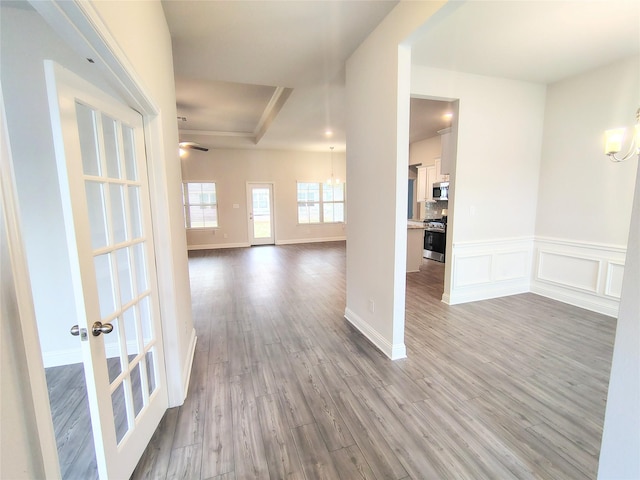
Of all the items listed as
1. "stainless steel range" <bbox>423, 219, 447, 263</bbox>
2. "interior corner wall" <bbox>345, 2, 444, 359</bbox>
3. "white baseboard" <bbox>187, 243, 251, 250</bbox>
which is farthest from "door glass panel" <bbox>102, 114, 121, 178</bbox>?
"white baseboard" <bbox>187, 243, 251, 250</bbox>

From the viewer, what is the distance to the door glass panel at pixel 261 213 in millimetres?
9000

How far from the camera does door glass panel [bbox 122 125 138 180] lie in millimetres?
1581

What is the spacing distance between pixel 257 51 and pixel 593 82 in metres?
3.84

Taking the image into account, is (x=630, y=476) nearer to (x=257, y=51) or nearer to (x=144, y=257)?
(x=144, y=257)

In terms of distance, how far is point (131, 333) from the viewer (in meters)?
1.59

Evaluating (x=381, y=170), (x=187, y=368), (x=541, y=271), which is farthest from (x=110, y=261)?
(x=541, y=271)

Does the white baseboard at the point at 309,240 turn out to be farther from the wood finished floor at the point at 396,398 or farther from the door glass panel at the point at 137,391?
the door glass panel at the point at 137,391

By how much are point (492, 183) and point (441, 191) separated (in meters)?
2.76

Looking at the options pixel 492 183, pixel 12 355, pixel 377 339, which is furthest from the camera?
pixel 492 183

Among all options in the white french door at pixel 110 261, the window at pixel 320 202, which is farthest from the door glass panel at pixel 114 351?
the window at pixel 320 202

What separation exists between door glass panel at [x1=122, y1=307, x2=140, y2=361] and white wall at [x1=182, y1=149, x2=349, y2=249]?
7.25m

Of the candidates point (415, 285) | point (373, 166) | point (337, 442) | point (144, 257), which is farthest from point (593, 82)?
point (144, 257)

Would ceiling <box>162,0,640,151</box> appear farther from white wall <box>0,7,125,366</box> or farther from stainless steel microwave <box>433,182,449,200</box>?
stainless steel microwave <box>433,182,449,200</box>

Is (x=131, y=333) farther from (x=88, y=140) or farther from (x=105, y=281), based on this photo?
(x=88, y=140)
